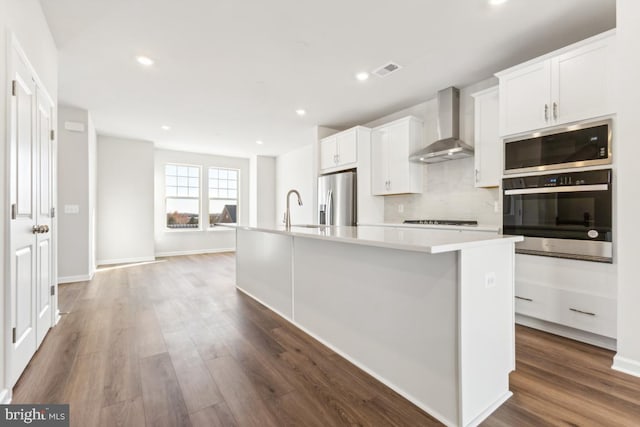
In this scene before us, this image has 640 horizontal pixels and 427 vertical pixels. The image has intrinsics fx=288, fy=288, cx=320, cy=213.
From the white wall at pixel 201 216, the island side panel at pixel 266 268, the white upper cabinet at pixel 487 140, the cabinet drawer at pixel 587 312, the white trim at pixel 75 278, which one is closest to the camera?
the cabinet drawer at pixel 587 312

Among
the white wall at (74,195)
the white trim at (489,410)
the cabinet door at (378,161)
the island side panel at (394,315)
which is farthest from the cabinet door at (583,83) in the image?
the white wall at (74,195)

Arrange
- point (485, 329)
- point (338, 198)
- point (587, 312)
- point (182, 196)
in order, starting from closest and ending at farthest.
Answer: point (485, 329) → point (587, 312) → point (338, 198) → point (182, 196)

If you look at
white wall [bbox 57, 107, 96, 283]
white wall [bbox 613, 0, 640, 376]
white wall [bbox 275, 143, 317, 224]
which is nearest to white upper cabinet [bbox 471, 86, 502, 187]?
white wall [bbox 613, 0, 640, 376]

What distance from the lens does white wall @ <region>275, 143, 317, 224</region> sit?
277 inches

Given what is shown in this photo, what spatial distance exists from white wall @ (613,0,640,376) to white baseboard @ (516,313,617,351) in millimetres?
372

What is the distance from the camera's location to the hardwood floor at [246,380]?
1.45 meters

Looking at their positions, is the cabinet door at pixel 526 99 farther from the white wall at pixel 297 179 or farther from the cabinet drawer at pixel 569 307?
the white wall at pixel 297 179

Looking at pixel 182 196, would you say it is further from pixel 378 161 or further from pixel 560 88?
pixel 560 88

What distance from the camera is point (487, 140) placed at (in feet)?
10.6

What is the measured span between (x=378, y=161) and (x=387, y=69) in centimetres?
162

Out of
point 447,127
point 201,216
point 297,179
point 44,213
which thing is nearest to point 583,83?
point 447,127

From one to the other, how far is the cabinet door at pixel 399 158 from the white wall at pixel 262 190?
453cm

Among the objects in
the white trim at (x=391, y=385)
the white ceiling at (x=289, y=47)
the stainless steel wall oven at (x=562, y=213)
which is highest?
the white ceiling at (x=289, y=47)

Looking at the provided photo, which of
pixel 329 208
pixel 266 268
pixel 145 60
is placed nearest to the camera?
pixel 145 60
